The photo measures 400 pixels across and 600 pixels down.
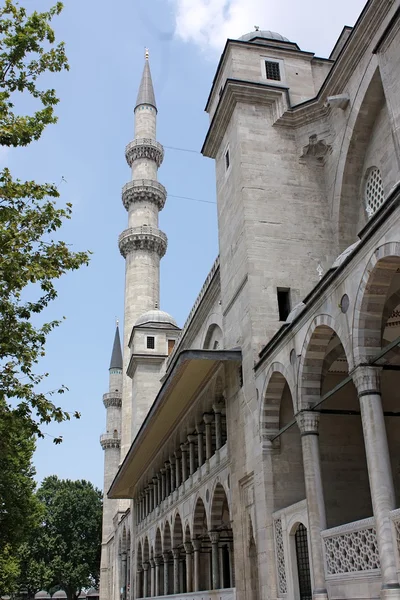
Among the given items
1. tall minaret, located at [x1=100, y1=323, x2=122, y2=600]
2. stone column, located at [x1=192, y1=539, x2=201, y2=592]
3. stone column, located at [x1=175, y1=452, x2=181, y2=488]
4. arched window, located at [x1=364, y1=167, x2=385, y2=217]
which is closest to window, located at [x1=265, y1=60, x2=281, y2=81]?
arched window, located at [x1=364, y1=167, x2=385, y2=217]

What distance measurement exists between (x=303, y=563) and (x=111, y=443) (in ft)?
139

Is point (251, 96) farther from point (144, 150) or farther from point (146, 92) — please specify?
point (146, 92)

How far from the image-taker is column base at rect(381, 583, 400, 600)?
25.2 feet

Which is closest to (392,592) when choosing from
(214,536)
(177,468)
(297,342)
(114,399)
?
(297,342)

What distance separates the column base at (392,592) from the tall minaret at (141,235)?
3005 centimetres

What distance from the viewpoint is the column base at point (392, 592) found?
7.67 meters

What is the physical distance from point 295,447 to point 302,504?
2.00 meters

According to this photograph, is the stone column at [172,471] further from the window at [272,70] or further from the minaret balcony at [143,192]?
the minaret balcony at [143,192]

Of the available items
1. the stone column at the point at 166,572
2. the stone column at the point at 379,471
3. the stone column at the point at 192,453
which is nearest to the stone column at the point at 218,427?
the stone column at the point at 192,453

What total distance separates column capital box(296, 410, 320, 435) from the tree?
42.3 metres

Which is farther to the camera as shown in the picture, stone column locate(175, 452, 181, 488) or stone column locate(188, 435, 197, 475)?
stone column locate(175, 452, 181, 488)

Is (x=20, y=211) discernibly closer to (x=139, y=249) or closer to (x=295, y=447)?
(x=295, y=447)

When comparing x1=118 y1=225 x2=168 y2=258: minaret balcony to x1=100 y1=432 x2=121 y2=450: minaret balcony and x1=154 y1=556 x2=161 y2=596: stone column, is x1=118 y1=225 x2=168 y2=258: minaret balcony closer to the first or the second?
x1=100 y1=432 x2=121 y2=450: minaret balcony

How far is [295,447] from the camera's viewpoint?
41.2 feet
